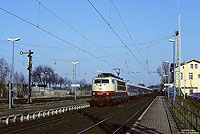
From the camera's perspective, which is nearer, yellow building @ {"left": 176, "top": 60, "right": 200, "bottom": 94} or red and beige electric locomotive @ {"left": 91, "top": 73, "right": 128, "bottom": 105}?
red and beige electric locomotive @ {"left": 91, "top": 73, "right": 128, "bottom": 105}

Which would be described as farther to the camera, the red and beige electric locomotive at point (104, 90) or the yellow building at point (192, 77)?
the yellow building at point (192, 77)

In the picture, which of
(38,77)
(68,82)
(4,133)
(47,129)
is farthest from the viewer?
(68,82)

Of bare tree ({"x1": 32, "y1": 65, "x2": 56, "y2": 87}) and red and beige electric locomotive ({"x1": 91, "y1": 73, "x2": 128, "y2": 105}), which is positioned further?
bare tree ({"x1": 32, "y1": 65, "x2": 56, "y2": 87})

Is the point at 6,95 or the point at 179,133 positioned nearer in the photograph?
the point at 179,133

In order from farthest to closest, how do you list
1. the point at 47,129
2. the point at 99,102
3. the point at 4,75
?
the point at 4,75 → the point at 99,102 → the point at 47,129

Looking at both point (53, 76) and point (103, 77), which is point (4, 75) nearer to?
point (103, 77)

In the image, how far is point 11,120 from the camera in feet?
52.7

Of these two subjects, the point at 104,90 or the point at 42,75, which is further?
the point at 42,75

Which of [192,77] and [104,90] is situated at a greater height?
[192,77]

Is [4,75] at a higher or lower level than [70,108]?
higher

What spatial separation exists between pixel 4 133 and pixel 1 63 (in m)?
48.6

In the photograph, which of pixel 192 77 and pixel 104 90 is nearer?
pixel 104 90

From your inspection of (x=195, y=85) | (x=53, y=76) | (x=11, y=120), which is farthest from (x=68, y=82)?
(x=11, y=120)

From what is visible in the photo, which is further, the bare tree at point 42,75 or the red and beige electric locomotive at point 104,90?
the bare tree at point 42,75
